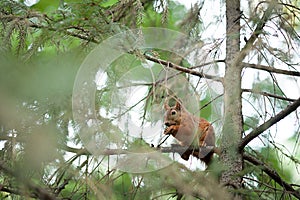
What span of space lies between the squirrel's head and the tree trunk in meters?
0.34

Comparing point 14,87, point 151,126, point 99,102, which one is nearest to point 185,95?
point 151,126

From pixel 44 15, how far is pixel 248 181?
1372 millimetres

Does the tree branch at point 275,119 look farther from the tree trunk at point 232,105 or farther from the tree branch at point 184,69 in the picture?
the tree branch at point 184,69

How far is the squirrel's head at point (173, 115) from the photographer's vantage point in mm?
3177

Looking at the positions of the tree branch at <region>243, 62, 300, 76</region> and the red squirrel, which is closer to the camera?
the tree branch at <region>243, 62, 300, 76</region>

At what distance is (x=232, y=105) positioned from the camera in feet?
9.54

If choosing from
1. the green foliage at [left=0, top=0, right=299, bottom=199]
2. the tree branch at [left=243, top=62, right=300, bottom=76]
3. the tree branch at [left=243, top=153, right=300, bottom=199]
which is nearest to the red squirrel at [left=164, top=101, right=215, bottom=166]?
the green foliage at [left=0, top=0, right=299, bottom=199]

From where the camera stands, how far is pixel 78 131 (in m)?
2.46

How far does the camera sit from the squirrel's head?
10.4ft

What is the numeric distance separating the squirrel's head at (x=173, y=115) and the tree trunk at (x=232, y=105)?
336 millimetres

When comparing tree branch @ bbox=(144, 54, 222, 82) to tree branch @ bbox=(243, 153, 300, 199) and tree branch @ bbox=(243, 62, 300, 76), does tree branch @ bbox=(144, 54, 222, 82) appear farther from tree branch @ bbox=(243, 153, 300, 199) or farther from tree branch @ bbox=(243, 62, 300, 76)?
tree branch @ bbox=(243, 153, 300, 199)

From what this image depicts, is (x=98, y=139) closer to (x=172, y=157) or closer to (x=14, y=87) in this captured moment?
(x=172, y=157)

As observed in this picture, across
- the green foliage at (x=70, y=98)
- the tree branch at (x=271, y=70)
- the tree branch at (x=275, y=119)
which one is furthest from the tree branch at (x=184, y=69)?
the tree branch at (x=275, y=119)

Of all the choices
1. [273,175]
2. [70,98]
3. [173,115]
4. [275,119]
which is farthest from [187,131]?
[70,98]
